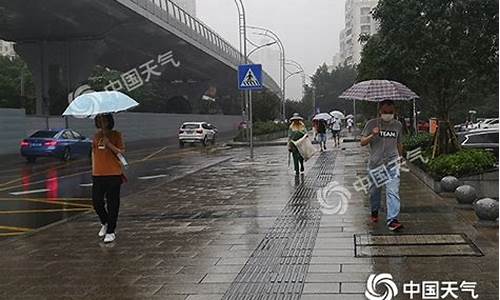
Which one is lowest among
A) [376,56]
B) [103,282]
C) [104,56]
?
[103,282]

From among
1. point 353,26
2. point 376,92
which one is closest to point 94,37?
point 376,92

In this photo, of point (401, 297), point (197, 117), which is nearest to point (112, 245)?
point (401, 297)

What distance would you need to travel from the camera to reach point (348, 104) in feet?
315

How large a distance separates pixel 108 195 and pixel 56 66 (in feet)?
127

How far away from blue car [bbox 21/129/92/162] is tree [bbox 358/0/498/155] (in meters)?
14.9

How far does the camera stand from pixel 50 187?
16.2 metres

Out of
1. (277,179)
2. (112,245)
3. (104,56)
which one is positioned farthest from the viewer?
(104,56)

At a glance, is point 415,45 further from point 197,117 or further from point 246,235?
point 197,117

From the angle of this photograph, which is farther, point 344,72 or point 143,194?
point 344,72

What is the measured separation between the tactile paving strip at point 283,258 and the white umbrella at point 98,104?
2415mm

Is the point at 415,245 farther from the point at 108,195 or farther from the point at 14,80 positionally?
the point at 14,80

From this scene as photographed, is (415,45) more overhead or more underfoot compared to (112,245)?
more overhead

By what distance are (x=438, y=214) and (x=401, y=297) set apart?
4.28 metres

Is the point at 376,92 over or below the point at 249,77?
below
